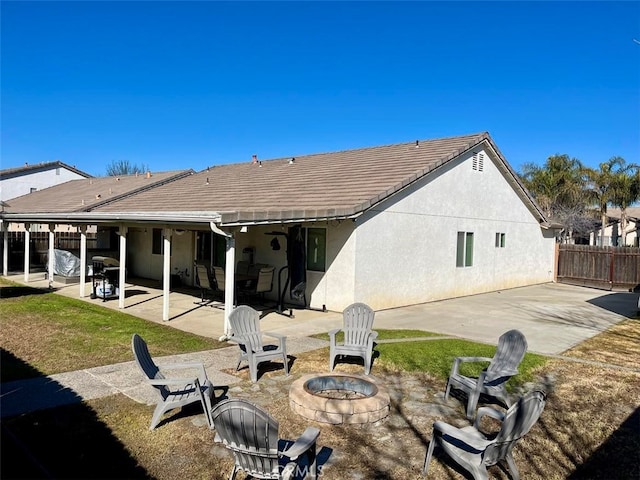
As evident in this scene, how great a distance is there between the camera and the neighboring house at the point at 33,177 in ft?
97.2

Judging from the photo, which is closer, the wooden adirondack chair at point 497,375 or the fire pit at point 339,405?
the fire pit at point 339,405

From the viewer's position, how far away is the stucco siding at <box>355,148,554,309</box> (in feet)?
43.3

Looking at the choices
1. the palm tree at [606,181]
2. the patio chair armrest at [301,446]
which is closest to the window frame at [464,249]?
the patio chair armrest at [301,446]

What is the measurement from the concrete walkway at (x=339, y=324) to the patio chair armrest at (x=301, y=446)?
2678 millimetres

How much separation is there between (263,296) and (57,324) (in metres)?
5.69

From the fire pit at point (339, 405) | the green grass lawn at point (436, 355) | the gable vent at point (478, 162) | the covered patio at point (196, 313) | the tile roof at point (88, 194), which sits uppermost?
the gable vent at point (478, 162)

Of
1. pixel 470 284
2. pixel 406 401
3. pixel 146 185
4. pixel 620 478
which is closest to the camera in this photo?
Result: pixel 620 478

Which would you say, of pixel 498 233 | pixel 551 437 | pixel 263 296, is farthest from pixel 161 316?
pixel 498 233

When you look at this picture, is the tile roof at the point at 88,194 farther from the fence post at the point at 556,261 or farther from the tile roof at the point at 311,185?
the fence post at the point at 556,261

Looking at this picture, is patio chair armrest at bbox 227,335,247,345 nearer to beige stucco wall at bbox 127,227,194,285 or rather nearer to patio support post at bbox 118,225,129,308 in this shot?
patio support post at bbox 118,225,129,308

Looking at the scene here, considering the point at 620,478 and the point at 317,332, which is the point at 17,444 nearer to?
the point at 620,478

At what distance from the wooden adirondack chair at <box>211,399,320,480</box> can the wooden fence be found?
22.5 m

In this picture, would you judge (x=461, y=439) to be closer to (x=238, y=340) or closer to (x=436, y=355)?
(x=238, y=340)

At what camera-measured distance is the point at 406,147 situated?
56.7 feet
